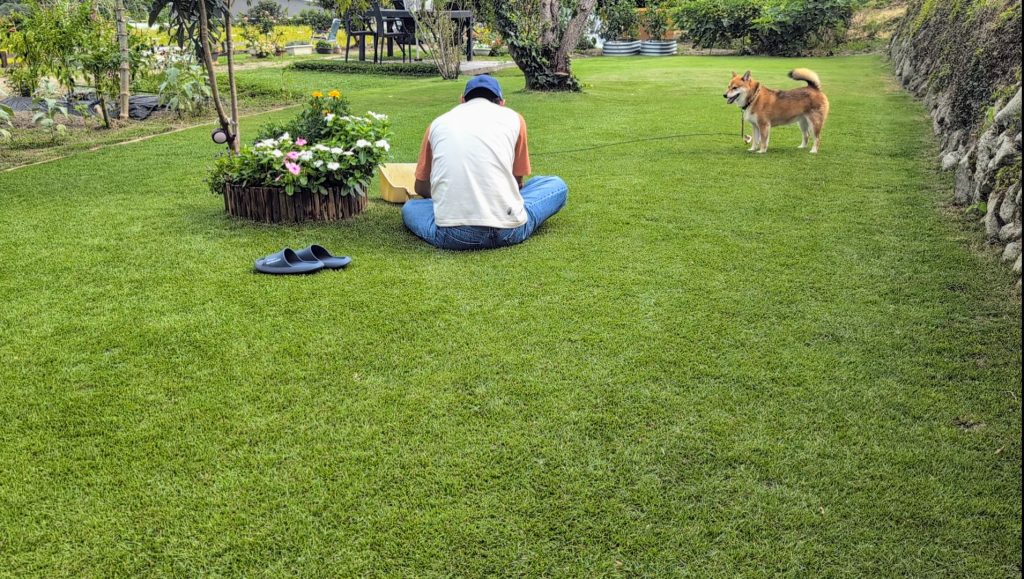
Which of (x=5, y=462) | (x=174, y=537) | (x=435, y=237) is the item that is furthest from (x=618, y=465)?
(x=435, y=237)

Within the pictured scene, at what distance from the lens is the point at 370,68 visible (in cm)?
1648

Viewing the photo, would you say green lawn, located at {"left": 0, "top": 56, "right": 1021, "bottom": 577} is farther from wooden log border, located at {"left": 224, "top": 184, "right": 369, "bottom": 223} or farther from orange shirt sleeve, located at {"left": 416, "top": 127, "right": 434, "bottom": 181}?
orange shirt sleeve, located at {"left": 416, "top": 127, "right": 434, "bottom": 181}

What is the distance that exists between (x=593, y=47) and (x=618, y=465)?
24.2m

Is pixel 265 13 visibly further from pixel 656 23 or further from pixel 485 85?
pixel 485 85

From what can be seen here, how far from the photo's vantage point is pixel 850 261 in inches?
169

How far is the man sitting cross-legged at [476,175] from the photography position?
4336 millimetres

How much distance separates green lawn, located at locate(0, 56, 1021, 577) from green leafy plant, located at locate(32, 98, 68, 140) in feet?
10.8

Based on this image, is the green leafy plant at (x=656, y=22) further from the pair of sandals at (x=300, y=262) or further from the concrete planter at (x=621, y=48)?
the pair of sandals at (x=300, y=262)

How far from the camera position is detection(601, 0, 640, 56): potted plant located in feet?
77.5

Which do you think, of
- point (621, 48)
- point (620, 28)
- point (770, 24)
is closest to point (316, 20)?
point (620, 28)

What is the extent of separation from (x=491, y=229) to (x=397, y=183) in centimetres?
166

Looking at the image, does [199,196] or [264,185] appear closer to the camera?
[264,185]

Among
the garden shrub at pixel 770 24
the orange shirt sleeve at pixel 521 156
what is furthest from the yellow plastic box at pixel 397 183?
the garden shrub at pixel 770 24

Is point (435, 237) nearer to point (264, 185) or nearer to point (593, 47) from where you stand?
point (264, 185)
